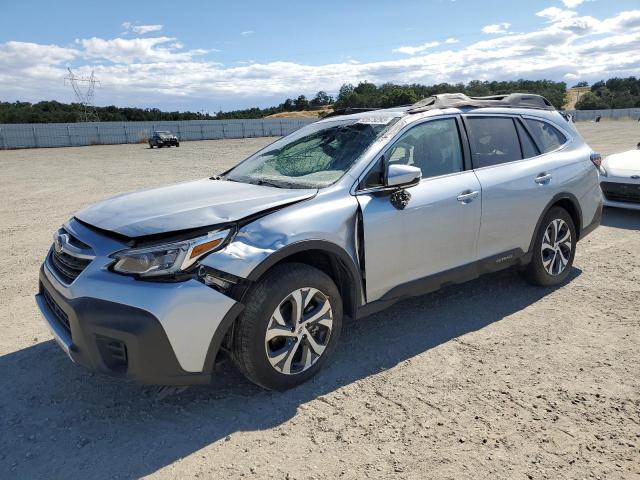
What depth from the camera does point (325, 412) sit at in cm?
291

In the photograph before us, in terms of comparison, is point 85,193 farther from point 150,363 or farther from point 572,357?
point 572,357

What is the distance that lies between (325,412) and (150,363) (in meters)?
1.04

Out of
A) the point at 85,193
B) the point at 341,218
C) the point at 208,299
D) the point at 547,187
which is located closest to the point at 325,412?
the point at 208,299

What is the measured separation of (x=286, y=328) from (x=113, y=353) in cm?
97

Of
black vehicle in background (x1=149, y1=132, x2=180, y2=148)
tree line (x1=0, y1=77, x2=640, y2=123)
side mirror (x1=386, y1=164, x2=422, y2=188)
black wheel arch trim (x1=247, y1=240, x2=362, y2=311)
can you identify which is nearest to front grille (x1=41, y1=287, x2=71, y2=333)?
black wheel arch trim (x1=247, y1=240, x2=362, y2=311)

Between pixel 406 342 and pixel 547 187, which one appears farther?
pixel 547 187

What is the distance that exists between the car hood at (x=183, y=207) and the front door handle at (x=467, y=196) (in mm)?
1255

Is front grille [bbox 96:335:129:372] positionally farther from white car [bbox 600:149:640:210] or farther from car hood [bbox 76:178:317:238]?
white car [bbox 600:149:640:210]

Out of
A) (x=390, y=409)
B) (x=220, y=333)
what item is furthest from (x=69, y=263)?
(x=390, y=409)

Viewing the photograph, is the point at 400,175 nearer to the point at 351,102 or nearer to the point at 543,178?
the point at 543,178

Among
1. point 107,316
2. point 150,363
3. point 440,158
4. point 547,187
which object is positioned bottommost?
point 150,363

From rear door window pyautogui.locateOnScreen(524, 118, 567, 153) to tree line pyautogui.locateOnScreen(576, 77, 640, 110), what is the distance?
98208 millimetres

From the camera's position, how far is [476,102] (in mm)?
4445

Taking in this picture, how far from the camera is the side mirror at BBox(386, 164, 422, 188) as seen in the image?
3.30 m
